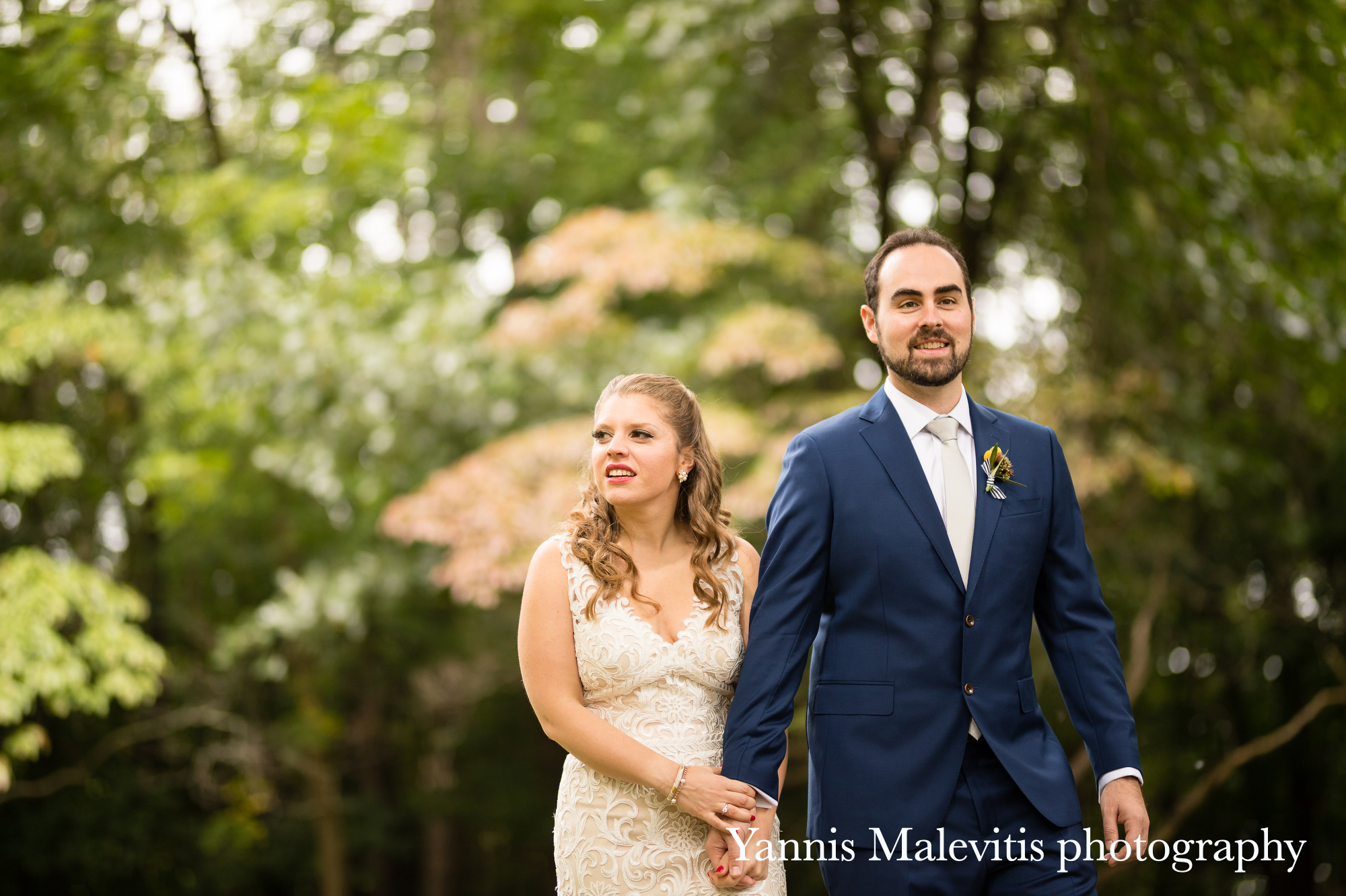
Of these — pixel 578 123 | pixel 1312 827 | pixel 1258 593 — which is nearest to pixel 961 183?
pixel 578 123

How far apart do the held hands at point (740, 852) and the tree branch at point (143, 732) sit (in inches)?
356

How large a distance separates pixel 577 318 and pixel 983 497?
433cm

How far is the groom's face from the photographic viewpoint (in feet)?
7.89

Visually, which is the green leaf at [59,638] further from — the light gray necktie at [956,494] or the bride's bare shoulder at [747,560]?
the light gray necktie at [956,494]

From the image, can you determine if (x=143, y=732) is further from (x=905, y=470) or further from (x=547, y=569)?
(x=905, y=470)

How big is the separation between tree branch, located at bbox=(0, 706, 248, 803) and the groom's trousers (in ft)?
30.8

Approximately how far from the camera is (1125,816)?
7.80 feet

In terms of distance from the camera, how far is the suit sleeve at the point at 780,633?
2.39 m

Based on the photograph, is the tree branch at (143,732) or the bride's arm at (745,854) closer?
the bride's arm at (745,854)

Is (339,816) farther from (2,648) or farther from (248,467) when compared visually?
(2,648)

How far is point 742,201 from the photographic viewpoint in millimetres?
8008

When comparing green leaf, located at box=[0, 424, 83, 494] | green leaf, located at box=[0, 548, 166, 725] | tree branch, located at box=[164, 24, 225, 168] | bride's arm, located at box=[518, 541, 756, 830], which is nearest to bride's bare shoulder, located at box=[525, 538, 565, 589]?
bride's arm, located at box=[518, 541, 756, 830]

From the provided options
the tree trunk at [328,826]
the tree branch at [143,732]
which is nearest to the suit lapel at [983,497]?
the tree branch at [143,732]

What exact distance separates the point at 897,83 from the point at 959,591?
217 inches
